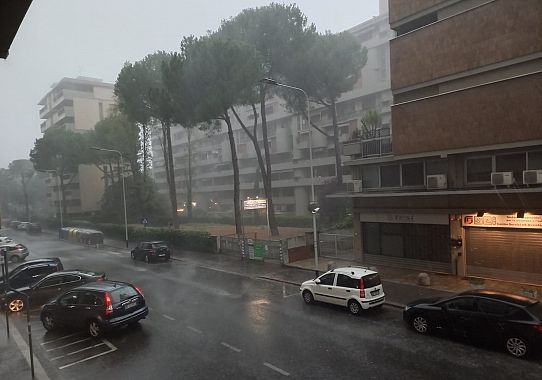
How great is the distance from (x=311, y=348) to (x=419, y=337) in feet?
10.7

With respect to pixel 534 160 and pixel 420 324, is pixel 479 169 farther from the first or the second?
pixel 420 324

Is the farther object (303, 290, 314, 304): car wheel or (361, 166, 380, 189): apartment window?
(361, 166, 380, 189): apartment window

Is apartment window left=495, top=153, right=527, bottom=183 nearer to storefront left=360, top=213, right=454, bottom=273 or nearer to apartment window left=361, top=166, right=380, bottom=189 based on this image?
storefront left=360, top=213, right=454, bottom=273

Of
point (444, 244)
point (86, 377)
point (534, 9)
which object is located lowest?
point (86, 377)

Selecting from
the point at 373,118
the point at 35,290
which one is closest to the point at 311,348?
the point at 35,290

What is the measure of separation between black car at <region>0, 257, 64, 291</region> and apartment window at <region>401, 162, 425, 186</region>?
61.9ft

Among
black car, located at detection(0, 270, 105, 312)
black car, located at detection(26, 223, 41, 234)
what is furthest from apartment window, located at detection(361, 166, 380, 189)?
black car, located at detection(26, 223, 41, 234)

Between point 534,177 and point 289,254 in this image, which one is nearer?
point 534,177

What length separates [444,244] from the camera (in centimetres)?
1959

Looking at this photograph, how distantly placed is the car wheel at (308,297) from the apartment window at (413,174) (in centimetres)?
851

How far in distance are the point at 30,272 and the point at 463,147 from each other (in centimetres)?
2180

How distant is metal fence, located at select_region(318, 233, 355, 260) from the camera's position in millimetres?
25797

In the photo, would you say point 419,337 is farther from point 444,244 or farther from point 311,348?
point 444,244

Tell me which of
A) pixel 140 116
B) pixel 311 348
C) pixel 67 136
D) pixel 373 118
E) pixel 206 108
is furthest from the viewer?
pixel 67 136
